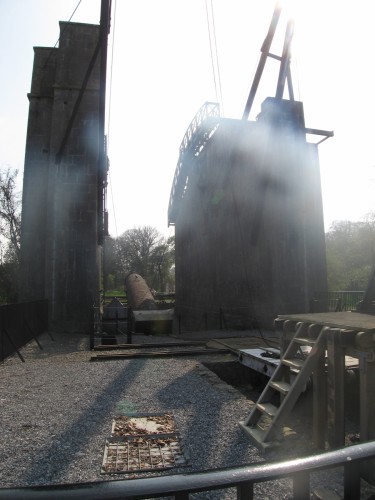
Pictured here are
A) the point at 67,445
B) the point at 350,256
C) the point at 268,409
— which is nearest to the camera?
the point at 67,445

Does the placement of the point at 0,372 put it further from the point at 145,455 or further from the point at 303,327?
the point at 303,327

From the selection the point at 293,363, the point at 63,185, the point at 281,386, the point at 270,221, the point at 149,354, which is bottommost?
the point at 149,354

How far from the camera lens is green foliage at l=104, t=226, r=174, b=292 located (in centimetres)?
5697

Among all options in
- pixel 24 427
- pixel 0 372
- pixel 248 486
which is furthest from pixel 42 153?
pixel 248 486

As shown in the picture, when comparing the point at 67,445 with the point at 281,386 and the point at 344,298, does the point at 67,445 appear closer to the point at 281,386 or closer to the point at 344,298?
the point at 281,386

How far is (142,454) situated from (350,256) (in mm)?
34338

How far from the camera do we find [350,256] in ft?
115

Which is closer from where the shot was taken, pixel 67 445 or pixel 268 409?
pixel 67 445

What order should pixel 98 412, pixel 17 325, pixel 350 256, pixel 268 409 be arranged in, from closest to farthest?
pixel 268 409 → pixel 98 412 → pixel 17 325 → pixel 350 256

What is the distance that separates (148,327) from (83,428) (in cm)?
1260

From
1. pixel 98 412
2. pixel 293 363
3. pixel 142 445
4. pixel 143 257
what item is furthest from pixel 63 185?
pixel 143 257

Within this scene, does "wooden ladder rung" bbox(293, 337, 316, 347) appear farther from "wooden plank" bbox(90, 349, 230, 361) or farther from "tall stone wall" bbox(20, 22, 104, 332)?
"tall stone wall" bbox(20, 22, 104, 332)

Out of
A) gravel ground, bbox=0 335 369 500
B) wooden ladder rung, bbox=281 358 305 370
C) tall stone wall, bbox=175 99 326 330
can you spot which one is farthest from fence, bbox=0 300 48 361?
tall stone wall, bbox=175 99 326 330

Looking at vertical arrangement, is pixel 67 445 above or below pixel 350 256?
below
